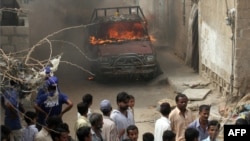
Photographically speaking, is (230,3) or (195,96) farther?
(195,96)

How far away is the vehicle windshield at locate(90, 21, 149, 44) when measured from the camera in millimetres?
17578

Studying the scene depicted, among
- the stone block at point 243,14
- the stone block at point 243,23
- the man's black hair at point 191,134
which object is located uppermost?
the stone block at point 243,14

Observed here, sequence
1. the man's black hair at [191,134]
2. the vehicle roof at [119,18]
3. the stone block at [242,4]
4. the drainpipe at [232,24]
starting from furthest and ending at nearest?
1. the vehicle roof at [119,18]
2. the drainpipe at [232,24]
3. the stone block at [242,4]
4. the man's black hair at [191,134]

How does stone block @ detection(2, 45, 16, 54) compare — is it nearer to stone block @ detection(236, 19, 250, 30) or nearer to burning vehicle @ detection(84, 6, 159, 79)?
burning vehicle @ detection(84, 6, 159, 79)

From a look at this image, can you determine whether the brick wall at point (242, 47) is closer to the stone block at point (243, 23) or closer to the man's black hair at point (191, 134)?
the stone block at point (243, 23)

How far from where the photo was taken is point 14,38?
13500mm

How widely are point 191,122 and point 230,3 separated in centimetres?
547

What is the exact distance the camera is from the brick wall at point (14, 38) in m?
13.5

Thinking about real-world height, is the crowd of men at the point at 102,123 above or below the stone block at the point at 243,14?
below

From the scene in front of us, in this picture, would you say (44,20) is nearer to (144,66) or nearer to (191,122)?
(144,66)

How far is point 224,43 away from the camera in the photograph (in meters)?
14.1

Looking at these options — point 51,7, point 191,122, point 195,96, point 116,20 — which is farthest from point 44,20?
point 191,122

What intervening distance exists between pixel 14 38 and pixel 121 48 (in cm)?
416

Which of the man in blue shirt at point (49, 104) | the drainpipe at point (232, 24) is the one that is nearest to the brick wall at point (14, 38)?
the man in blue shirt at point (49, 104)
